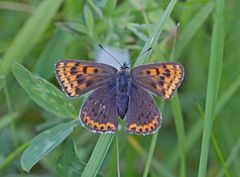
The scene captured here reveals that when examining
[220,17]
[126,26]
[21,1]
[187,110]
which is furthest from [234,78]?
[21,1]

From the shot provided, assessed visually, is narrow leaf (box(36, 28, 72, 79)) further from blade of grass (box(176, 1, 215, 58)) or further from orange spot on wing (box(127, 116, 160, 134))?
orange spot on wing (box(127, 116, 160, 134))

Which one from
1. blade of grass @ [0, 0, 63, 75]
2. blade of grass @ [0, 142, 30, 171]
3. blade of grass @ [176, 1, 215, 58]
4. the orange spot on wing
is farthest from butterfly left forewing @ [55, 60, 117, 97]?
blade of grass @ [0, 0, 63, 75]

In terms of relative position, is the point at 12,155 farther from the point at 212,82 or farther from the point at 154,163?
the point at 212,82

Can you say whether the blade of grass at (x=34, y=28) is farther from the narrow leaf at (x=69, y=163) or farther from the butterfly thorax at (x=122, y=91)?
the narrow leaf at (x=69, y=163)

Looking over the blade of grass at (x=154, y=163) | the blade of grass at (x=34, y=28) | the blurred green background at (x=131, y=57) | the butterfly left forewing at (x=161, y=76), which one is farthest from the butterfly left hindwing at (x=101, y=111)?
the blade of grass at (x=34, y=28)

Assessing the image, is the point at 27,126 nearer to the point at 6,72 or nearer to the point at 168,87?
the point at 6,72

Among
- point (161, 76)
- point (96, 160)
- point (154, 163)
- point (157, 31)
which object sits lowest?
point (154, 163)

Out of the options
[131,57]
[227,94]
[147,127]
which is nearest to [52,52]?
[131,57]
